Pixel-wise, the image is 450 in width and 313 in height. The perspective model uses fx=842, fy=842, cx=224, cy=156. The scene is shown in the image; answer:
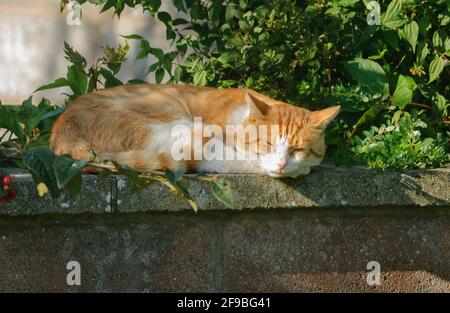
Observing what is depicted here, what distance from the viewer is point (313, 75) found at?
4.07 meters

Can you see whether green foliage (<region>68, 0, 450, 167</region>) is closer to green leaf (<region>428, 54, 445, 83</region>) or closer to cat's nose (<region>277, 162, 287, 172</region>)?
green leaf (<region>428, 54, 445, 83</region>)

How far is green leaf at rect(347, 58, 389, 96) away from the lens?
3914mm

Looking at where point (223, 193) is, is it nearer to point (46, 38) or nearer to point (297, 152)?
point (297, 152)

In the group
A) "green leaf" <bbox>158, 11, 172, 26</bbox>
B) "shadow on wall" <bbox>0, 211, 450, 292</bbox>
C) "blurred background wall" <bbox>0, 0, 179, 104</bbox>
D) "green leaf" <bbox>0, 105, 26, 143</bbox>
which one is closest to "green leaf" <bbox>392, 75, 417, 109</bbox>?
"shadow on wall" <bbox>0, 211, 450, 292</bbox>

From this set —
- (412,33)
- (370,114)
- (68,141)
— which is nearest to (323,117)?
(370,114)

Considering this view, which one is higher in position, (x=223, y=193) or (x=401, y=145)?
(x=401, y=145)

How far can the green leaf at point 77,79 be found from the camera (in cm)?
398

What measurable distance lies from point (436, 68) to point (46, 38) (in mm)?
2165

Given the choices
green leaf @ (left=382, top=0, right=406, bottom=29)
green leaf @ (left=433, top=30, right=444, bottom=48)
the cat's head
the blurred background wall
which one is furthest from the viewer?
the blurred background wall

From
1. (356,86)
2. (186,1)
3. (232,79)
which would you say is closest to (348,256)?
(356,86)

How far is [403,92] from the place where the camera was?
12.7 feet

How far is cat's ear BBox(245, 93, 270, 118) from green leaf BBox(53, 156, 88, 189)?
119 centimetres

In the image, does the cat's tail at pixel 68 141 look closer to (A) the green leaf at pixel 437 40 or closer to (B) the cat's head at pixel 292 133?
(B) the cat's head at pixel 292 133

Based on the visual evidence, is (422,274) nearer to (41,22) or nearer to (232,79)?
(232,79)
